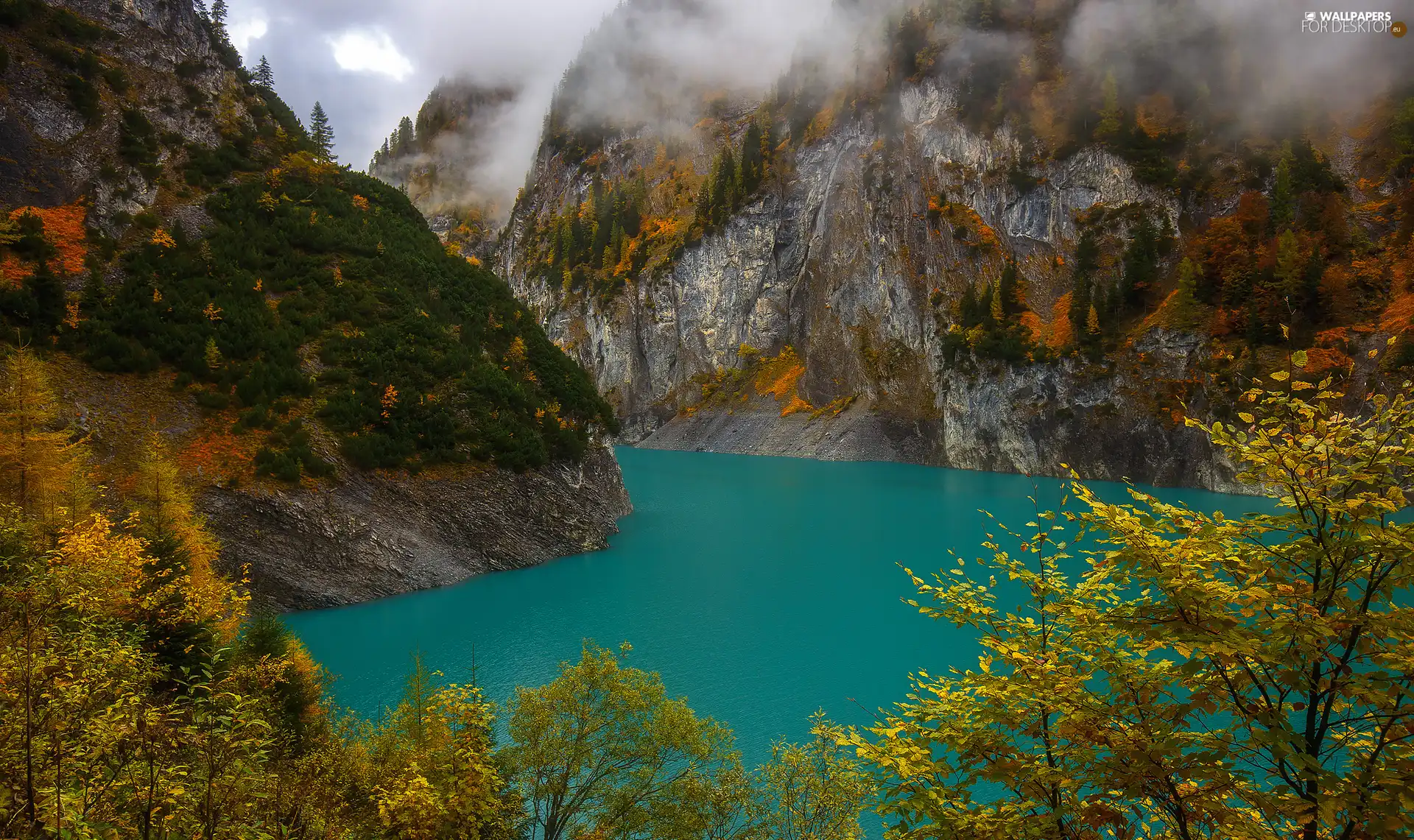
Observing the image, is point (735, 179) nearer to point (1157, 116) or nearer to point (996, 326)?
point (996, 326)

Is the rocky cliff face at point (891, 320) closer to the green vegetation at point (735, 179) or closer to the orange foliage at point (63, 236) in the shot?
the green vegetation at point (735, 179)

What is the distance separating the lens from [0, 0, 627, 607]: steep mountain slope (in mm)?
27609

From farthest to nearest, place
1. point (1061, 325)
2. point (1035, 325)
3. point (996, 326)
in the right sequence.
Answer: point (996, 326) < point (1035, 325) < point (1061, 325)

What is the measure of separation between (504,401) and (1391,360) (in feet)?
183

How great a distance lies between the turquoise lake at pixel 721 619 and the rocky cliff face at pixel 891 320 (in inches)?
607

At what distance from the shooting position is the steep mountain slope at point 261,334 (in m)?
27.6

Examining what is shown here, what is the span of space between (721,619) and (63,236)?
34094 mm

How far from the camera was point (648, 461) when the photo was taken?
3492 inches

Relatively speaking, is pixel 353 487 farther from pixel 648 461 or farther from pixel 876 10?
pixel 876 10

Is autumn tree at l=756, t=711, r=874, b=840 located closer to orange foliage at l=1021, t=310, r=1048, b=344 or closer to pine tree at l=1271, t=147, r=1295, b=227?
orange foliage at l=1021, t=310, r=1048, b=344

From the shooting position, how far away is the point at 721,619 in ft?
91.8

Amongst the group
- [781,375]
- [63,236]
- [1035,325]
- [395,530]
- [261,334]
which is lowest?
[395,530]

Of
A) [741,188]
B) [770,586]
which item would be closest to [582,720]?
[770,586]

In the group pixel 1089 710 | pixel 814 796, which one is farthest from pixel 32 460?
pixel 1089 710
